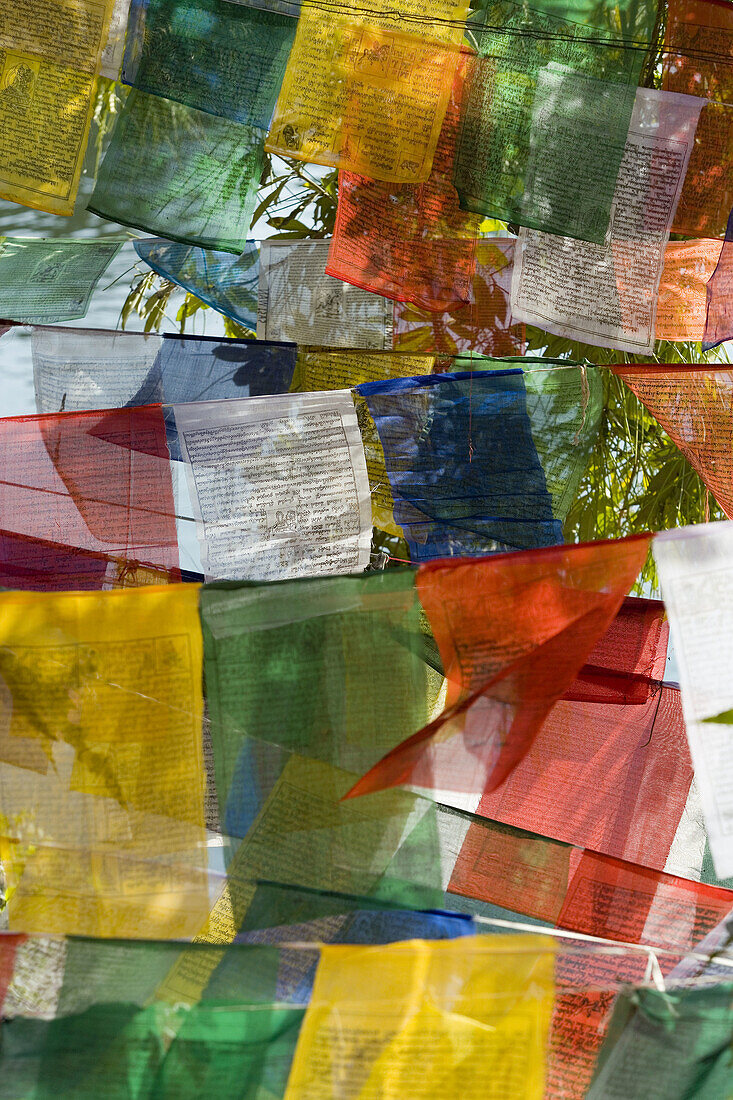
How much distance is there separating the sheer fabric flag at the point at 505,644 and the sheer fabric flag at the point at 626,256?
1.05 meters

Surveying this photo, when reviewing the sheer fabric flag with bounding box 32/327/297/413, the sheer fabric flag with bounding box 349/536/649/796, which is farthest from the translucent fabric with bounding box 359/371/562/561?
the sheer fabric flag with bounding box 349/536/649/796

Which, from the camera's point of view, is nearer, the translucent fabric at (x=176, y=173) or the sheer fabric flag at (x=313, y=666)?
the sheer fabric flag at (x=313, y=666)

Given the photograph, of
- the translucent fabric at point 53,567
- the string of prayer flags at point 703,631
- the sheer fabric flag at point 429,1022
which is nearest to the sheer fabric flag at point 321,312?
the translucent fabric at point 53,567

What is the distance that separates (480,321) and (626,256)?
1.78 ft

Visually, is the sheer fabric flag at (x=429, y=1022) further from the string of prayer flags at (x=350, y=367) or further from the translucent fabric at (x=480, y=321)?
the translucent fabric at (x=480, y=321)

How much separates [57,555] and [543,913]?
125 cm

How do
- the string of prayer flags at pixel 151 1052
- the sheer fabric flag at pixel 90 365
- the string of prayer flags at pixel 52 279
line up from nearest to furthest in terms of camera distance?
1. the string of prayer flags at pixel 151 1052
2. the sheer fabric flag at pixel 90 365
3. the string of prayer flags at pixel 52 279

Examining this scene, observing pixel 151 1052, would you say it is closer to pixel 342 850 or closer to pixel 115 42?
pixel 342 850

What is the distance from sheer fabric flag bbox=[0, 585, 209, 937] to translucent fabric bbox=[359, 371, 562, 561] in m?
0.96

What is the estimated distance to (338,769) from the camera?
1359 mm

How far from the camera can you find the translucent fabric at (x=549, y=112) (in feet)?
6.69

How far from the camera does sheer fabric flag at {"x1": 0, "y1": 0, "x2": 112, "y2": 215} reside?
2133mm

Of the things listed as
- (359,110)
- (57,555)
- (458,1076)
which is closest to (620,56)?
(359,110)

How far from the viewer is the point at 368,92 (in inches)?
82.4
